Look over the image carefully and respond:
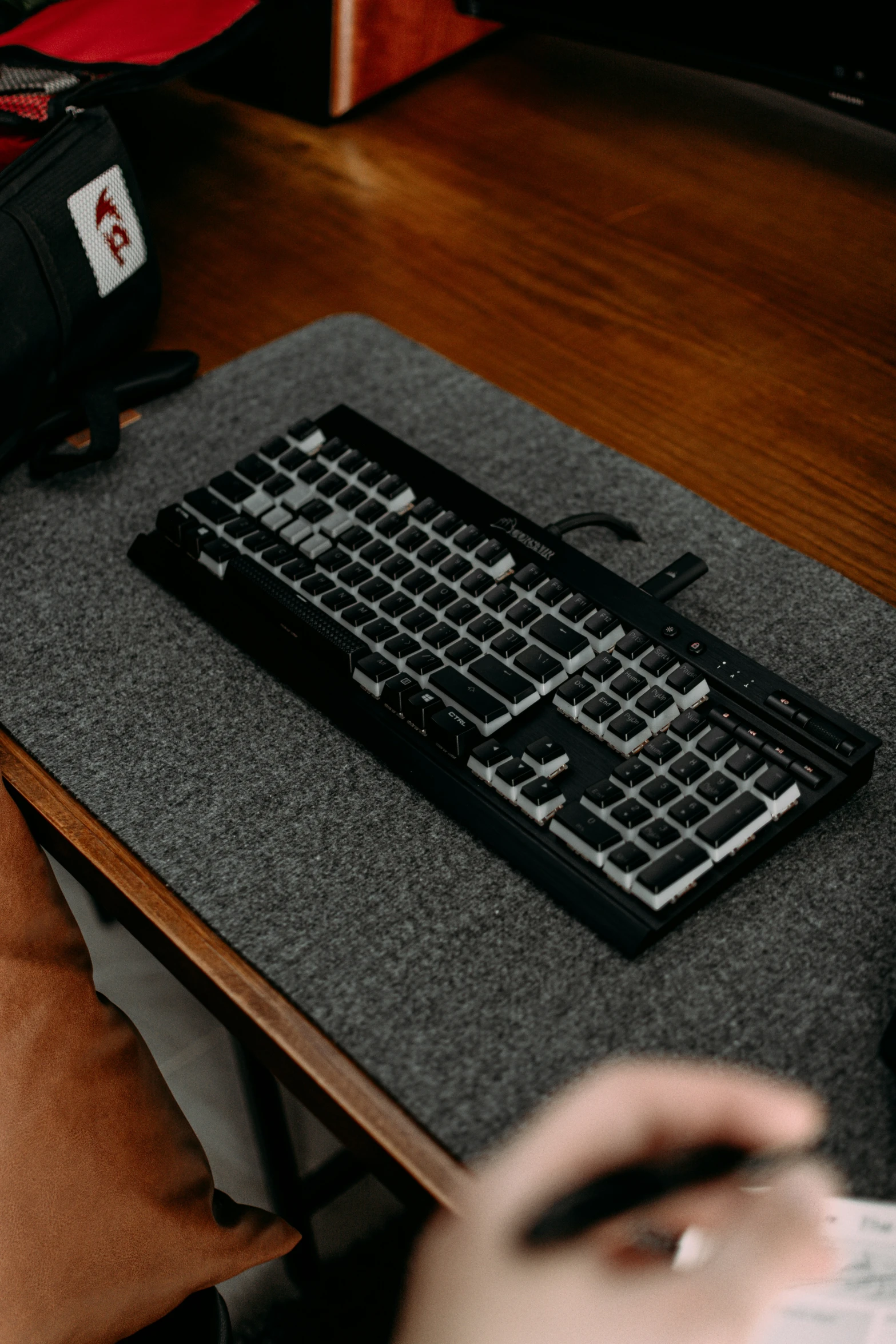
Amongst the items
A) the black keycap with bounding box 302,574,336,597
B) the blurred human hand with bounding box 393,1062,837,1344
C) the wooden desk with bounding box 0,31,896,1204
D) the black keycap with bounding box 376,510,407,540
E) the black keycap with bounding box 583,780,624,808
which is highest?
the wooden desk with bounding box 0,31,896,1204

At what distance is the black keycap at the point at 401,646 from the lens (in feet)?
1.90

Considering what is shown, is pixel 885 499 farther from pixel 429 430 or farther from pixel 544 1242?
pixel 544 1242

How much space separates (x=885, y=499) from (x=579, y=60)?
663 millimetres

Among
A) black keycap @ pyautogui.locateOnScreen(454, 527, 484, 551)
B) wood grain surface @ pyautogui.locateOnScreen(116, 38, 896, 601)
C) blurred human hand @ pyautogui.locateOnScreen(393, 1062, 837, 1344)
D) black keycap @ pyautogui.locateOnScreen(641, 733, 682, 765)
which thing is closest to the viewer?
blurred human hand @ pyautogui.locateOnScreen(393, 1062, 837, 1344)

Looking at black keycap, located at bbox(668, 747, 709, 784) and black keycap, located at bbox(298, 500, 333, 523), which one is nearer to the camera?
black keycap, located at bbox(668, 747, 709, 784)

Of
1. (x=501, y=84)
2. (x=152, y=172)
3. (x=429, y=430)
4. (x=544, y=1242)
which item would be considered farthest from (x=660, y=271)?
(x=544, y=1242)

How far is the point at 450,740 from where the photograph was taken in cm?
55

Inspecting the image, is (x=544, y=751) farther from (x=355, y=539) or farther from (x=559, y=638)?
(x=355, y=539)

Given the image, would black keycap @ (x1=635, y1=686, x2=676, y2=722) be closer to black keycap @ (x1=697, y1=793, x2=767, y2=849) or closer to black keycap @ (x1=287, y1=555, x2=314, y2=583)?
black keycap @ (x1=697, y1=793, x2=767, y2=849)

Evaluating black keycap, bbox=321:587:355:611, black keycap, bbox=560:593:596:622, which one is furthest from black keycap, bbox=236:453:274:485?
black keycap, bbox=560:593:596:622

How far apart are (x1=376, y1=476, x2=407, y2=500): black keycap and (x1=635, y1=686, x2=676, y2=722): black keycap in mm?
199

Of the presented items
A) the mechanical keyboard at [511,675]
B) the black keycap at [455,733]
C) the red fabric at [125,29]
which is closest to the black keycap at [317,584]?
the mechanical keyboard at [511,675]

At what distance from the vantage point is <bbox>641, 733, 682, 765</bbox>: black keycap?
0.52 m

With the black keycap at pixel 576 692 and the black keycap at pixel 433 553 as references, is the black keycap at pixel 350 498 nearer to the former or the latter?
the black keycap at pixel 433 553
